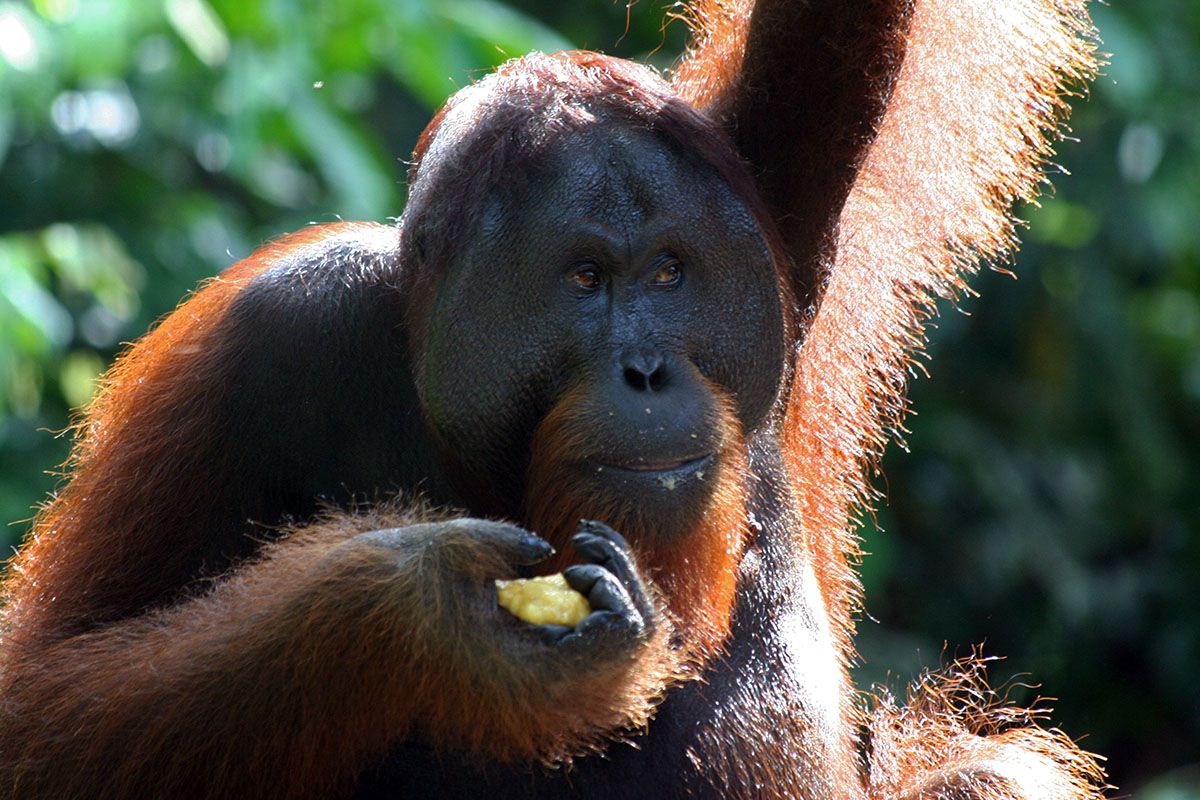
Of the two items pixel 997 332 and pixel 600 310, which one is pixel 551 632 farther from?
pixel 997 332

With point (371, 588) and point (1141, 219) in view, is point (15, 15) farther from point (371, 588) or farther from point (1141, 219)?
point (1141, 219)

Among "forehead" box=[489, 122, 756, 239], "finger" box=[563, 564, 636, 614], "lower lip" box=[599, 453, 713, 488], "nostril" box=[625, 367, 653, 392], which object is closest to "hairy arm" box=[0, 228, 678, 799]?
"finger" box=[563, 564, 636, 614]

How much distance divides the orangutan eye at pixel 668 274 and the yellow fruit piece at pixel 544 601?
0.56m

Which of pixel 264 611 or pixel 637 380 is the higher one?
pixel 637 380

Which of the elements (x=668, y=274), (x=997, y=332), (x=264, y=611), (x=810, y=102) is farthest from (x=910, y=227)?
(x=997, y=332)

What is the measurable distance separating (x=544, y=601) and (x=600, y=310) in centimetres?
52

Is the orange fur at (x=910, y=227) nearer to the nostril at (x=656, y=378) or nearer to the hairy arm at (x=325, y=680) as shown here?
the nostril at (x=656, y=378)

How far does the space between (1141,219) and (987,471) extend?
1.28 m

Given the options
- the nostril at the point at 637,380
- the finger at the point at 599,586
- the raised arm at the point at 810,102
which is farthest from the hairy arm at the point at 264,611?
the raised arm at the point at 810,102

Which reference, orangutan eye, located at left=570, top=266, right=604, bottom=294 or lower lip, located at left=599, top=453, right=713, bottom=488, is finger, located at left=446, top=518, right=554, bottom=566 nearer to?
lower lip, located at left=599, top=453, right=713, bottom=488

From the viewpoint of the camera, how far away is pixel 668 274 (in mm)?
2656

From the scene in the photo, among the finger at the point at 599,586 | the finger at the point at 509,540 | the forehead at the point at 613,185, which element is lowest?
the finger at the point at 599,586

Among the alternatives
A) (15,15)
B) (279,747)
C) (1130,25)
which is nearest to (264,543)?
(279,747)

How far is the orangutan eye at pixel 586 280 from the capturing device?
103 inches
